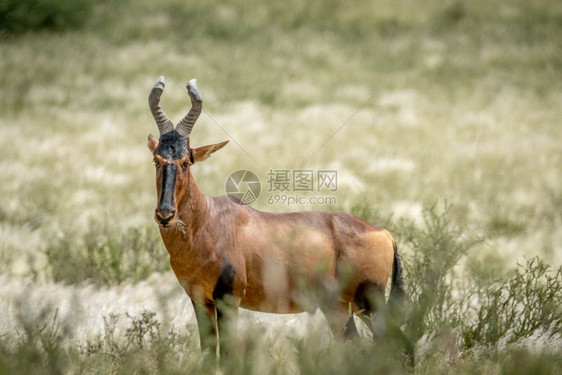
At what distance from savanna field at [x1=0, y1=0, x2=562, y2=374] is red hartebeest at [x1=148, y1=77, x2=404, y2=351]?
12.2 inches

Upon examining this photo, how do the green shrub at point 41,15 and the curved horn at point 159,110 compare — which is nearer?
the curved horn at point 159,110

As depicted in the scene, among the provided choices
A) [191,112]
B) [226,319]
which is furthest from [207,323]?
[191,112]

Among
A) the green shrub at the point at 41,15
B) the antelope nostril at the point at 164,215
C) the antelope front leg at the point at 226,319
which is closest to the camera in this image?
the antelope nostril at the point at 164,215

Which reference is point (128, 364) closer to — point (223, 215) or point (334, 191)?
point (223, 215)

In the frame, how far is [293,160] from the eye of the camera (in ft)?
55.9

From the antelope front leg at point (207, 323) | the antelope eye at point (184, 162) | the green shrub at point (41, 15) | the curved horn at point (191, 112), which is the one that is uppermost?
the green shrub at point (41, 15)

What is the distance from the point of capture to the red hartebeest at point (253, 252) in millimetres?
5574

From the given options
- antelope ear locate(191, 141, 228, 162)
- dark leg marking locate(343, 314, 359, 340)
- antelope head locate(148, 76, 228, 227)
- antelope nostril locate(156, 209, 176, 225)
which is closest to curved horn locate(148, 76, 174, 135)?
antelope head locate(148, 76, 228, 227)

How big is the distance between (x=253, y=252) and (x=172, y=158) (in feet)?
3.35

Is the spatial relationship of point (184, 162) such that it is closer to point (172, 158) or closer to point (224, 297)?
point (172, 158)

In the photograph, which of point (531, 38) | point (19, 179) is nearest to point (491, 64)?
point (531, 38)

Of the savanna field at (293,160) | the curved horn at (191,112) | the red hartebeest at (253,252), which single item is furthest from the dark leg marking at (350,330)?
the curved horn at (191,112)

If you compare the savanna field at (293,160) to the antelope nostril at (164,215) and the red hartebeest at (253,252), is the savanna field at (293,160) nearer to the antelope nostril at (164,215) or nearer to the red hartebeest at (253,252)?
the red hartebeest at (253,252)

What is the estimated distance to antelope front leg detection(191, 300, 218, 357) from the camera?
5.82 m
